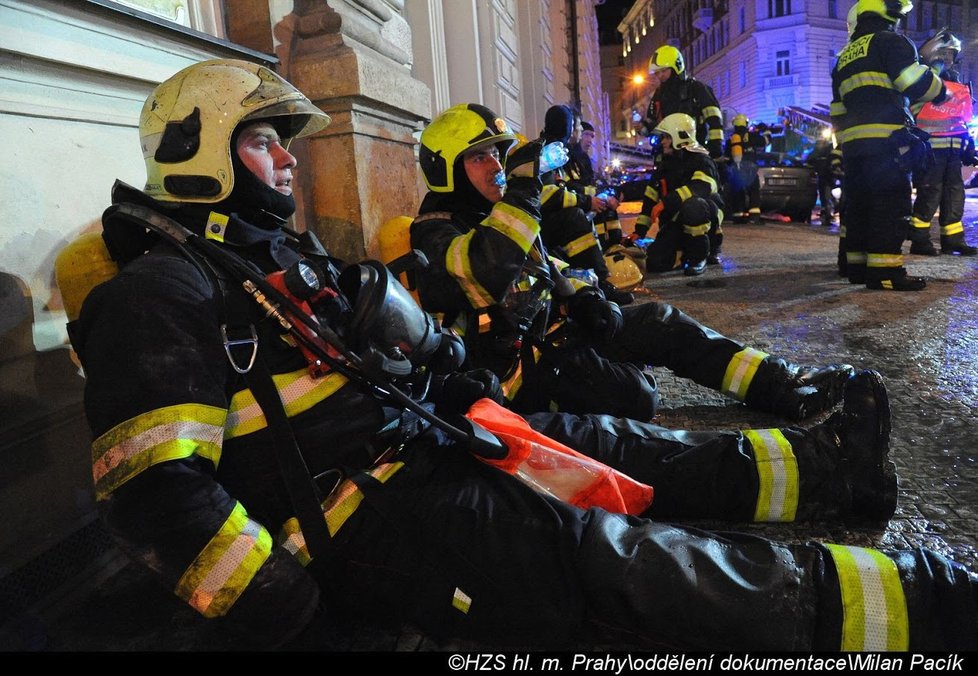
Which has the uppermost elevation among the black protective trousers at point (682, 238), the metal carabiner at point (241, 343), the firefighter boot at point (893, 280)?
the black protective trousers at point (682, 238)

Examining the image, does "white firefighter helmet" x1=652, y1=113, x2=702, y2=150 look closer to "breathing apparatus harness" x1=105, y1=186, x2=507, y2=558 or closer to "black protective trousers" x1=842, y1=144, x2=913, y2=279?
"black protective trousers" x1=842, y1=144, x2=913, y2=279

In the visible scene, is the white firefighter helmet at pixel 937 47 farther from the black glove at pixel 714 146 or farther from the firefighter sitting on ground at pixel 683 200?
the firefighter sitting on ground at pixel 683 200

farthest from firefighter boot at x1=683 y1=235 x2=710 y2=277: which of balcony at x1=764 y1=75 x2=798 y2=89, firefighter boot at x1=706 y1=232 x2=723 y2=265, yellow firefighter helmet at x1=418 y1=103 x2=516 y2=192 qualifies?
balcony at x1=764 y1=75 x2=798 y2=89

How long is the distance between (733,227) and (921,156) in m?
7.28

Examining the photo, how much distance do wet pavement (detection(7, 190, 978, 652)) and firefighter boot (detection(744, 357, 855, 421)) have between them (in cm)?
9

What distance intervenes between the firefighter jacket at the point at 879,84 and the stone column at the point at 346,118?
12.1ft

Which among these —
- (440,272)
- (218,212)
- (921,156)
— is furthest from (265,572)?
(921,156)

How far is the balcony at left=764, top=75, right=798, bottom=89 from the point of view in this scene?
3897 centimetres

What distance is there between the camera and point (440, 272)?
2.40 m

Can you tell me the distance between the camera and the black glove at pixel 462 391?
5.98 feet

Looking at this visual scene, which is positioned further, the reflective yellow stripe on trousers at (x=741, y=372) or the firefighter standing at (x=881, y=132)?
the firefighter standing at (x=881, y=132)

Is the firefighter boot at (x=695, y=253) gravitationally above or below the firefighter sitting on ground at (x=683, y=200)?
below

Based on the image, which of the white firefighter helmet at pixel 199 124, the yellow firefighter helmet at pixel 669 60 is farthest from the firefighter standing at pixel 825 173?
the white firefighter helmet at pixel 199 124

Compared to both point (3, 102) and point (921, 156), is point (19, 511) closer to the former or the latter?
point (3, 102)
